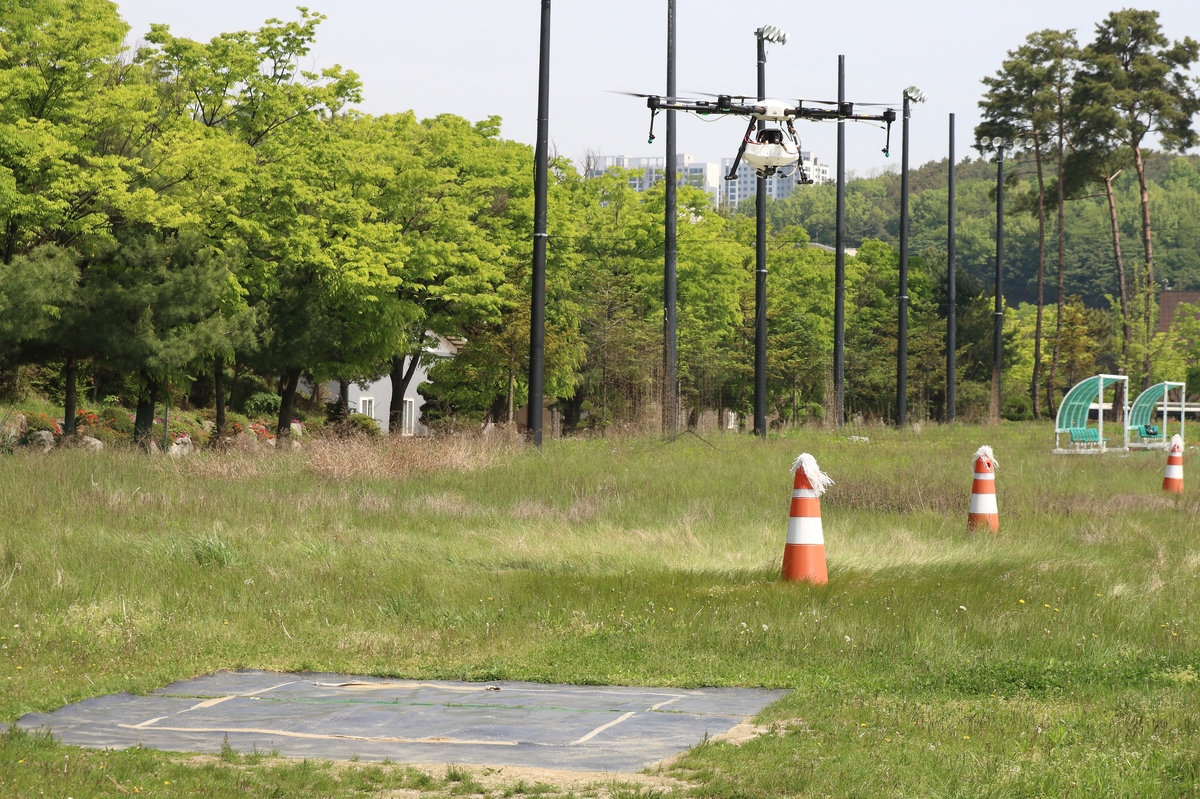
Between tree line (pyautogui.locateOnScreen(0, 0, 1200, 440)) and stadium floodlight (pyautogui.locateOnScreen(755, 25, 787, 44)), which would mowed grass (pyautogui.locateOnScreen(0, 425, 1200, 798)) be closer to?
tree line (pyautogui.locateOnScreen(0, 0, 1200, 440))

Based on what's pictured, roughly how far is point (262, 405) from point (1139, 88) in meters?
37.3

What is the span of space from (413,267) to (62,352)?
37.7ft

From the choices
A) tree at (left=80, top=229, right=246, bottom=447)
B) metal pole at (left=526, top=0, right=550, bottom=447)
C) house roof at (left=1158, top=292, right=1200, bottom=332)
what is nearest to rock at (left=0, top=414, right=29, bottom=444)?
tree at (left=80, top=229, right=246, bottom=447)

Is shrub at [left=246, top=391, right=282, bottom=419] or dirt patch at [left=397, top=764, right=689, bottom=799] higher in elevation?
shrub at [left=246, top=391, right=282, bottom=419]

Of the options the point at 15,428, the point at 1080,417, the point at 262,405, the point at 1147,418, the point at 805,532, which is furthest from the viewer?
the point at 262,405

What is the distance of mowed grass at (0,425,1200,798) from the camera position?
222 inches

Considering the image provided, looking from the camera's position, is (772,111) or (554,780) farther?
(772,111)

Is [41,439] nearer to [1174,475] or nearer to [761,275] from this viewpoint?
[761,275]

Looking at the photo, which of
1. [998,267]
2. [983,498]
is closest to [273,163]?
[983,498]

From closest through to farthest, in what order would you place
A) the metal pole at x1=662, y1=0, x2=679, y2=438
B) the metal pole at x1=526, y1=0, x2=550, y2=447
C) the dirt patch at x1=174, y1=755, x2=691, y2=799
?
the dirt patch at x1=174, y1=755, x2=691, y2=799 → the metal pole at x1=526, y1=0, x2=550, y2=447 → the metal pole at x1=662, y1=0, x2=679, y2=438

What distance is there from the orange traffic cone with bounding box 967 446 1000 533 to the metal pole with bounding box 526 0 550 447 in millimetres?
11550

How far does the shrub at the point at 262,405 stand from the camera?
169ft

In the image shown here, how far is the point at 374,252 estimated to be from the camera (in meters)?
35.0

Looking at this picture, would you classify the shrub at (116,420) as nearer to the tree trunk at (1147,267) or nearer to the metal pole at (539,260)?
→ the metal pole at (539,260)
